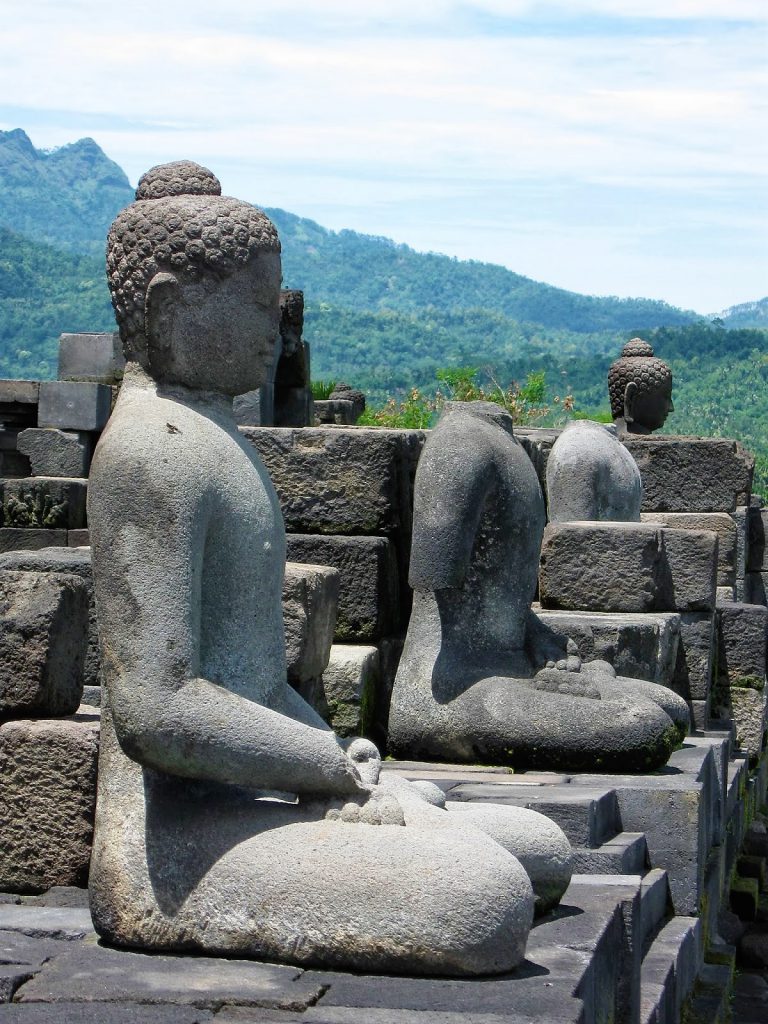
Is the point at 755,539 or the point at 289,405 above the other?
the point at 289,405

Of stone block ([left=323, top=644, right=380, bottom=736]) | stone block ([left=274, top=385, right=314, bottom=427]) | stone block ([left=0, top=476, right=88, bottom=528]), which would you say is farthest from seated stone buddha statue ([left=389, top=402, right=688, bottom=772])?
stone block ([left=0, top=476, right=88, bottom=528])

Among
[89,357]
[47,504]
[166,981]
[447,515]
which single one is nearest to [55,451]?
[89,357]

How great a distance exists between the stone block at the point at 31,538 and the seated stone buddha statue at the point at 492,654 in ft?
35.3

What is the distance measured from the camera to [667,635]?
22.3 feet

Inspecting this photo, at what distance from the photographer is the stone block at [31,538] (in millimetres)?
16266

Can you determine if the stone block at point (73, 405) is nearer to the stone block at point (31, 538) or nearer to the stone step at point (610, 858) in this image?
the stone block at point (31, 538)

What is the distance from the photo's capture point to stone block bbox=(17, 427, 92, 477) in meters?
19.9

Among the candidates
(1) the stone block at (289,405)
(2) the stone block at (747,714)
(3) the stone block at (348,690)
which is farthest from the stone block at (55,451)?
(3) the stone block at (348,690)

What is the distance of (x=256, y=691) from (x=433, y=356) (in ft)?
355

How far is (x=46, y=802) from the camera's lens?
4172 millimetres

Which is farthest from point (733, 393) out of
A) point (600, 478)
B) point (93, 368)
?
point (600, 478)

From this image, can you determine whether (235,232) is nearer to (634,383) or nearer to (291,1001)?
(291,1001)

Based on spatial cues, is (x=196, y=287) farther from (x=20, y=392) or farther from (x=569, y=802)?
(x=20, y=392)

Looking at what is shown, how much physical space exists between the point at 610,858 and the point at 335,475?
1999 millimetres
